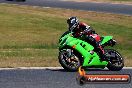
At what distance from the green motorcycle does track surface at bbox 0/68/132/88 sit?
0.19 metres

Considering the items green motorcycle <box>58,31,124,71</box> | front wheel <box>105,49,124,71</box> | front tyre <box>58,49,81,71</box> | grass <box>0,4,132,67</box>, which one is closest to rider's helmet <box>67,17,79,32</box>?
green motorcycle <box>58,31,124,71</box>

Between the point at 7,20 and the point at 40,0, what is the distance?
2473 centimetres

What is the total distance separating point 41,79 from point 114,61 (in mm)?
2685

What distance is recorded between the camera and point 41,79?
10.4 meters

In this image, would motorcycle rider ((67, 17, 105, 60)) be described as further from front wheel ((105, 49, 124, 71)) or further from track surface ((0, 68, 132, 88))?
track surface ((0, 68, 132, 88))

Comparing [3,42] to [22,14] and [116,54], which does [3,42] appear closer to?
[116,54]

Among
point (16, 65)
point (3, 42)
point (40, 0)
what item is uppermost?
point (16, 65)

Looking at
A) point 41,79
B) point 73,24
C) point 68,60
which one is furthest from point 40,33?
point 41,79

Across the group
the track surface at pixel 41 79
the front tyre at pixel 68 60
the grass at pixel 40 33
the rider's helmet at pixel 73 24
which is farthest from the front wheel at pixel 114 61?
the grass at pixel 40 33

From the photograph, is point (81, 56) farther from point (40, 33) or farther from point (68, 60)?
point (40, 33)

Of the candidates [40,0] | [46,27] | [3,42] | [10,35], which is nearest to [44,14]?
[46,27]

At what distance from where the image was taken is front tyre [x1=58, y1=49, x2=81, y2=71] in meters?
11.9

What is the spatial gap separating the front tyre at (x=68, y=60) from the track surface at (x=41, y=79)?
0.61 ft

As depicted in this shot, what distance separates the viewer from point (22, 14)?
33438mm
